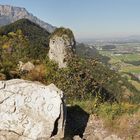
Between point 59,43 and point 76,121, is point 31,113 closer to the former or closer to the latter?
point 76,121

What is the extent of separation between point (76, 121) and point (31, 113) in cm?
384

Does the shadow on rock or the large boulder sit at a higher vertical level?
the large boulder

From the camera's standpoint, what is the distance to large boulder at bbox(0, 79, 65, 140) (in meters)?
14.5

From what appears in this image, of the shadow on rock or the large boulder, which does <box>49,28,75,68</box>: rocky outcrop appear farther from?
the large boulder

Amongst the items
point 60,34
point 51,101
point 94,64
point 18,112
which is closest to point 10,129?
point 18,112

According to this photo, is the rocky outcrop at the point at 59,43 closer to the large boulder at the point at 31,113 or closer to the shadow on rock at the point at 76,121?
the shadow on rock at the point at 76,121

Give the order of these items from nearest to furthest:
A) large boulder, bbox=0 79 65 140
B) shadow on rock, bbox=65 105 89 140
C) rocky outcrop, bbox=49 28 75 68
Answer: large boulder, bbox=0 79 65 140 < shadow on rock, bbox=65 105 89 140 < rocky outcrop, bbox=49 28 75 68

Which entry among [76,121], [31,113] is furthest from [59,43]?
[31,113]

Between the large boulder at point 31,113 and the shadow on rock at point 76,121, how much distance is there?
98.5 inches

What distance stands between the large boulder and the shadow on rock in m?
2.50

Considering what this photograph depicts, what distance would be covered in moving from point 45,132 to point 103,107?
4.83 m

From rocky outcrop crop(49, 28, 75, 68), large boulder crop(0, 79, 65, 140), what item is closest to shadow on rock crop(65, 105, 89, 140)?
large boulder crop(0, 79, 65, 140)

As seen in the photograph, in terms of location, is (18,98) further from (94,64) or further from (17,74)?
(17,74)

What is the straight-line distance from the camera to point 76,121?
18.0 meters
